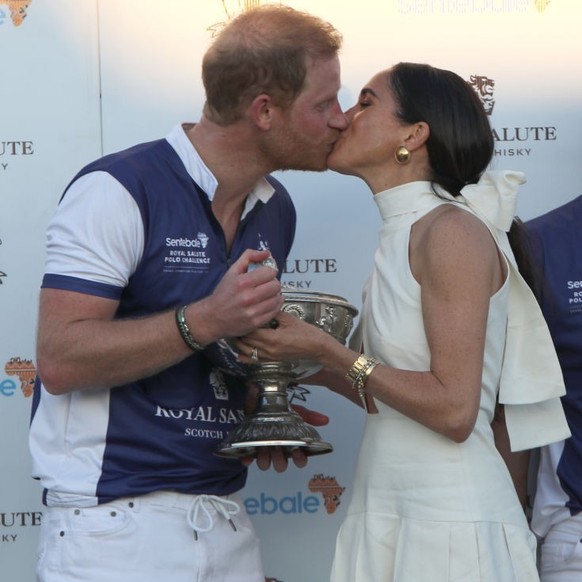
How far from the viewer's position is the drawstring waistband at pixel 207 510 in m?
2.79

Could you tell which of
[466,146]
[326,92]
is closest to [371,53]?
[326,92]

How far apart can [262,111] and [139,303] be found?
0.60 metres

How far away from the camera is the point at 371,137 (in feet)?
9.71

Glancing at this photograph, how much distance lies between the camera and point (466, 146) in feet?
9.45

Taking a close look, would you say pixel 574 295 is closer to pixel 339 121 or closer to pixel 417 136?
pixel 417 136

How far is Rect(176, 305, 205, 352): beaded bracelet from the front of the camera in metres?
2.60

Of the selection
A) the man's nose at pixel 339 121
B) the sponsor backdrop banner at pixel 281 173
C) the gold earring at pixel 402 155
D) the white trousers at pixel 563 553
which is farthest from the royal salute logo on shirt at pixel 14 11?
the white trousers at pixel 563 553

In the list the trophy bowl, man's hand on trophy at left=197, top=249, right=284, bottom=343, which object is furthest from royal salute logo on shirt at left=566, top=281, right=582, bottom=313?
man's hand on trophy at left=197, top=249, right=284, bottom=343

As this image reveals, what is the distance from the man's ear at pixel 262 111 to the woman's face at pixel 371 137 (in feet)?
0.62

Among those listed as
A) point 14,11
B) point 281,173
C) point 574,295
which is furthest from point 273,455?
point 14,11

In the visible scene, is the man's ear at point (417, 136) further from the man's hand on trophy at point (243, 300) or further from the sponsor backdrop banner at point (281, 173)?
the sponsor backdrop banner at point (281, 173)

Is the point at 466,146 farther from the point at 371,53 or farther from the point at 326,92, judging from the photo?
the point at 371,53

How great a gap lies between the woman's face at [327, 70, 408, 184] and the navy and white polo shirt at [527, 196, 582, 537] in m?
0.60

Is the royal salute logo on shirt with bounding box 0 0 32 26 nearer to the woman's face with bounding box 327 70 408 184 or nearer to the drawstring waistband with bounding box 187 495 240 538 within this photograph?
the woman's face with bounding box 327 70 408 184
